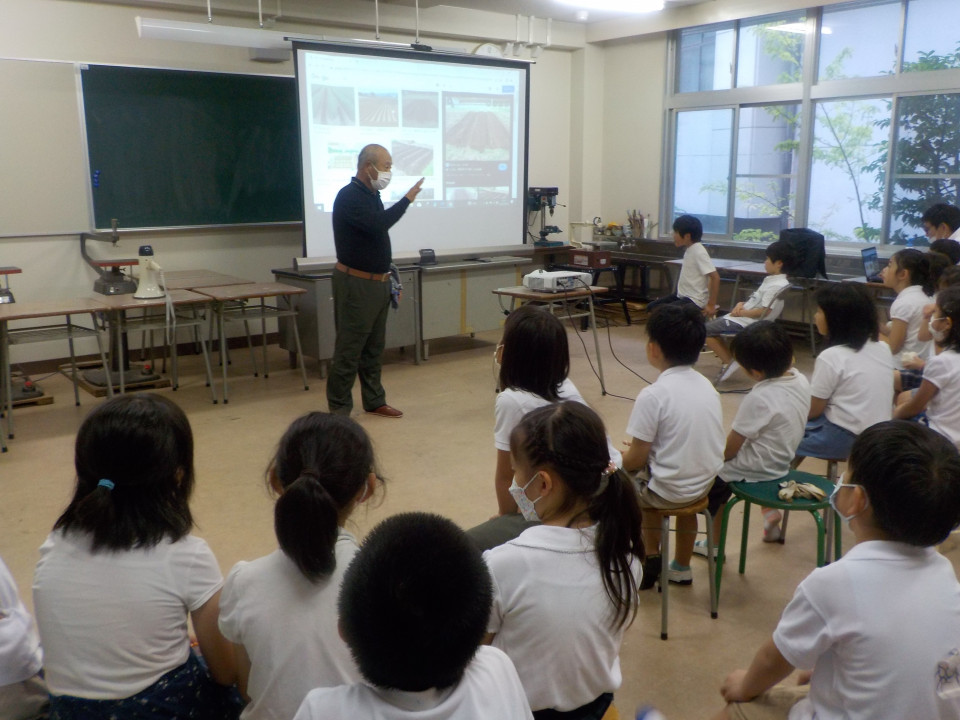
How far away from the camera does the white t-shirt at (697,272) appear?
576 centimetres

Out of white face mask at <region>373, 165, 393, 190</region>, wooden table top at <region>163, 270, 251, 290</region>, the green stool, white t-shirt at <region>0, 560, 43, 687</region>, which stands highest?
white face mask at <region>373, 165, 393, 190</region>

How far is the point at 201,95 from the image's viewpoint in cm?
572

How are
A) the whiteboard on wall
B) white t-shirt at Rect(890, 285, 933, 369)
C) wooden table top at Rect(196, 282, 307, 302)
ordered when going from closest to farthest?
white t-shirt at Rect(890, 285, 933, 369) < wooden table top at Rect(196, 282, 307, 302) < the whiteboard on wall

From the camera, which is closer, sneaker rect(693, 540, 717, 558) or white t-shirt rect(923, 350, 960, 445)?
white t-shirt rect(923, 350, 960, 445)

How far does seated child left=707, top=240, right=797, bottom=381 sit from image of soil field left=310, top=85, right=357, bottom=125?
2.91 metres

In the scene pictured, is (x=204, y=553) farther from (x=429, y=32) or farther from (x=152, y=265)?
(x=429, y=32)

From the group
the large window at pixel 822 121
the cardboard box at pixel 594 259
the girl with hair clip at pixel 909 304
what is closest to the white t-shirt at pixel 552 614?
the girl with hair clip at pixel 909 304

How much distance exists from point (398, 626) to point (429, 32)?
676 cm

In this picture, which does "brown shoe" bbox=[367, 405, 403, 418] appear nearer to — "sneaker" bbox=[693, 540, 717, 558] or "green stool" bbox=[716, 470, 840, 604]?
"sneaker" bbox=[693, 540, 717, 558]

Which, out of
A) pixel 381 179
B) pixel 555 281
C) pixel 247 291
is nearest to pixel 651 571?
A: pixel 381 179

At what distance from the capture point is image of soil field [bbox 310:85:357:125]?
5539 millimetres

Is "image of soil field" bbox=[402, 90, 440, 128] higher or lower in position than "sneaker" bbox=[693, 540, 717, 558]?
higher

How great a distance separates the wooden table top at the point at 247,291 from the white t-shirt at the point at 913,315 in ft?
11.2

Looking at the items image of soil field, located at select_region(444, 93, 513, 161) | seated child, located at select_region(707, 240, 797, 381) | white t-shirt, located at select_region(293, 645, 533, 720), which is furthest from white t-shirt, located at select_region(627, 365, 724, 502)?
image of soil field, located at select_region(444, 93, 513, 161)
